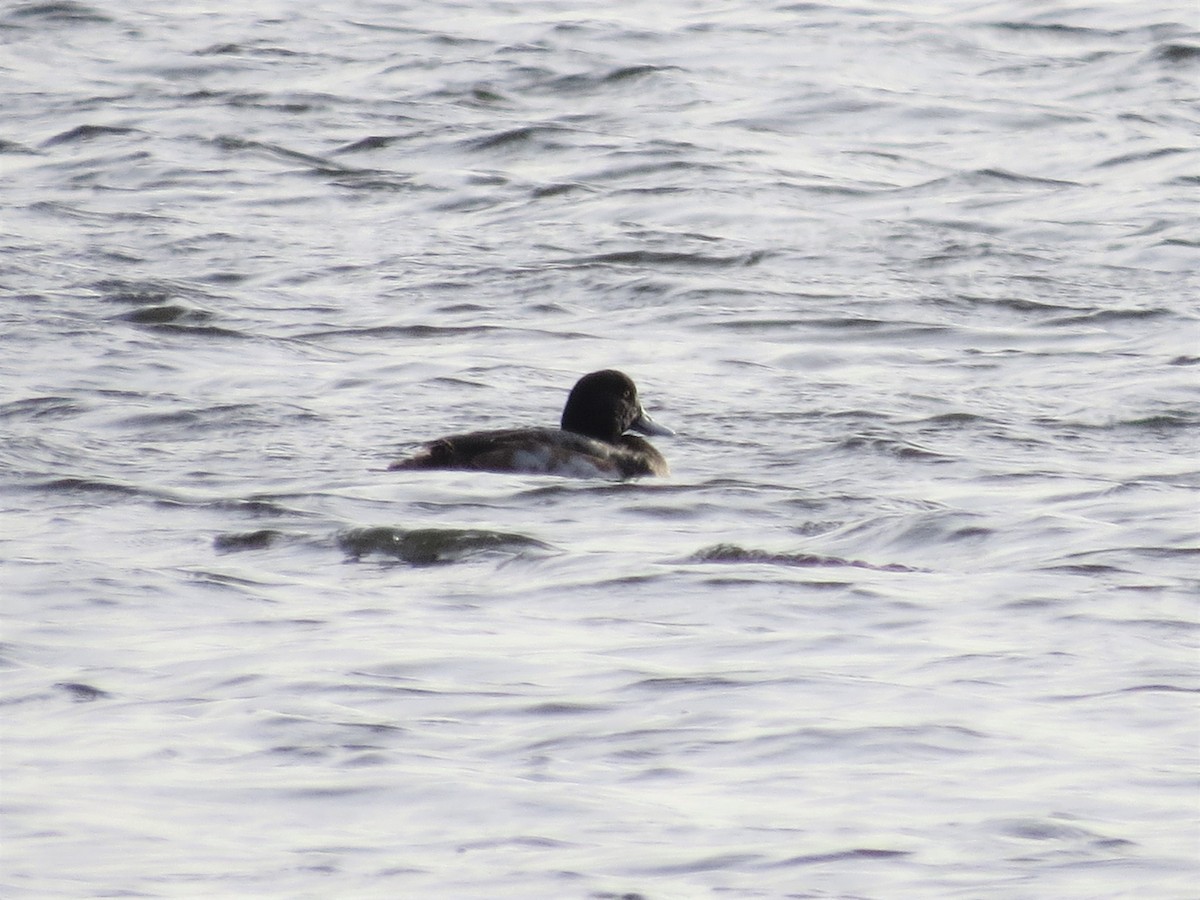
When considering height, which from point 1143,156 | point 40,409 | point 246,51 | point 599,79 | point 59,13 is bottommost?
point 40,409

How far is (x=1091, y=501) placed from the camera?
914cm

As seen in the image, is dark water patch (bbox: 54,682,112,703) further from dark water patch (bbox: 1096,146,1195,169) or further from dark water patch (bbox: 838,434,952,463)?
dark water patch (bbox: 1096,146,1195,169)

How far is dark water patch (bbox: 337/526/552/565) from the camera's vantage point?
27.1 feet

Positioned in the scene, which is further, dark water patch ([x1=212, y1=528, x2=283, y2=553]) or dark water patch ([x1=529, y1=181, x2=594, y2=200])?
dark water patch ([x1=529, y1=181, x2=594, y2=200])

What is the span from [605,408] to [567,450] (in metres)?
0.69

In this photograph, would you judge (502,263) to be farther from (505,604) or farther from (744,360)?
(505,604)

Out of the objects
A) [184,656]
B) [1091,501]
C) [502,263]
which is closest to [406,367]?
[502,263]

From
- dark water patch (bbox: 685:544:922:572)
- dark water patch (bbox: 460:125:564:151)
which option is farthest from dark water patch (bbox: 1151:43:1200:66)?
dark water patch (bbox: 685:544:922:572)

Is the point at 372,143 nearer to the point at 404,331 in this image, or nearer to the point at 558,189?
the point at 558,189

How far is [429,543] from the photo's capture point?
845cm

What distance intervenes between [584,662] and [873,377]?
5.31 m

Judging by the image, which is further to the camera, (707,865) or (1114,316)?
(1114,316)

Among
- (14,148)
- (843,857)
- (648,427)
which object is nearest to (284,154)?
(14,148)

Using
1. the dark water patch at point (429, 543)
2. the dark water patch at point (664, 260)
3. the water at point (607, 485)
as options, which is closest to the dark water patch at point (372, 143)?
the water at point (607, 485)
